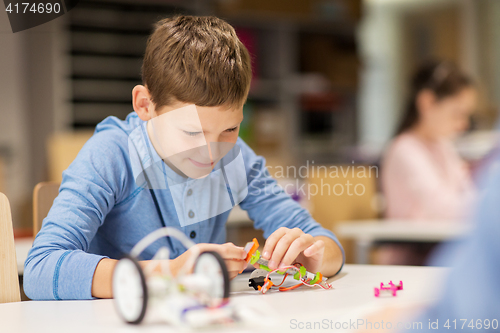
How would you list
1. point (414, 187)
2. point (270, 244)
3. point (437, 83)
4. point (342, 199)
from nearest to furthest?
point (270, 244) < point (342, 199) < point (414, 187) < point (437, 83)

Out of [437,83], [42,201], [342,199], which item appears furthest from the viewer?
[437,83]

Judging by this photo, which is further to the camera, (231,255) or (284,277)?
(284,277)

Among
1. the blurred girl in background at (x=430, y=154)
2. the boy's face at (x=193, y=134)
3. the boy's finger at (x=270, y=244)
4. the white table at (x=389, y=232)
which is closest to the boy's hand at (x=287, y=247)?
the boy's finger at (x=270, y=244)

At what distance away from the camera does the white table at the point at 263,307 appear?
569 millimetres

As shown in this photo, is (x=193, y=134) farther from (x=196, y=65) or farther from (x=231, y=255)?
(x=231, y=255)

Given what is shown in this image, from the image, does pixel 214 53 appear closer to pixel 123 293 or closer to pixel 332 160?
pixel 123 293

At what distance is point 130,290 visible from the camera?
0.54 m

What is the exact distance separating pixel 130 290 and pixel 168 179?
16.1 inches

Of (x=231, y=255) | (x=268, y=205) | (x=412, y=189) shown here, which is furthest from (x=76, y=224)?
(x=412, y=189)

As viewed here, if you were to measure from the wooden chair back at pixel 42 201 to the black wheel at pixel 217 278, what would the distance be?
0.63m

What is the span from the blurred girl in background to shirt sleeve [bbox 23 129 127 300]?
1643mm

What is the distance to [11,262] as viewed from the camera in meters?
0.85

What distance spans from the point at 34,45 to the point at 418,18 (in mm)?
3731

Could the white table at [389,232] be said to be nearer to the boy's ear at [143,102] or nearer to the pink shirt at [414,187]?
the pink shirt at [414,187]
